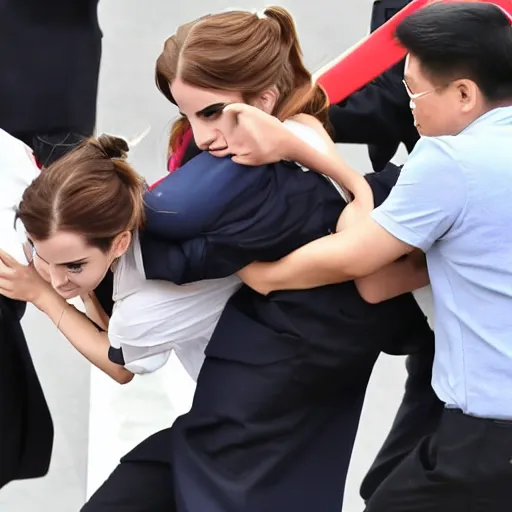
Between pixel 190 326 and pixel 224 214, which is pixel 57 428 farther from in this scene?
pixel 224 214

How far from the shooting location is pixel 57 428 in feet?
8.90

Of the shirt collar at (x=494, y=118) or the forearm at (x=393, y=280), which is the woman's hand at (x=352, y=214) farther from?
the shirt collar at (x=494, y=118)

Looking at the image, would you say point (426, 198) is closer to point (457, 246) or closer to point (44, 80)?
point (457, 246)

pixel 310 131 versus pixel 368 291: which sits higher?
pixel 310 131

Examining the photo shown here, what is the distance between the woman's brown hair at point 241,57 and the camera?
1.52 metres

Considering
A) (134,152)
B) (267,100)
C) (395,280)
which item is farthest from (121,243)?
(134,152)

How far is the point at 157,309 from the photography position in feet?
5.16

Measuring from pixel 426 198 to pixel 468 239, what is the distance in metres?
0.08

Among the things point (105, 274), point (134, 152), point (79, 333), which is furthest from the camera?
point (134, 152)

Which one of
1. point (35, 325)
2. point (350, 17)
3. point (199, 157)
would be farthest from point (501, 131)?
point (350, 17)

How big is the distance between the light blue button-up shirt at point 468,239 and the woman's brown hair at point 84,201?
371 millimetres

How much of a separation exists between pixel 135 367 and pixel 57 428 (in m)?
1.17

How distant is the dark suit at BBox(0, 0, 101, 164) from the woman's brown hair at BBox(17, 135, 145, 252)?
0.48 meters

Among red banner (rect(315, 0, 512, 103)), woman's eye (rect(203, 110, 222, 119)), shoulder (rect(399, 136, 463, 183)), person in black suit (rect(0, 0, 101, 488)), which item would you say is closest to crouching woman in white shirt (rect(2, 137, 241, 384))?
woman's eye (rect(203, 110, 222, 119))
